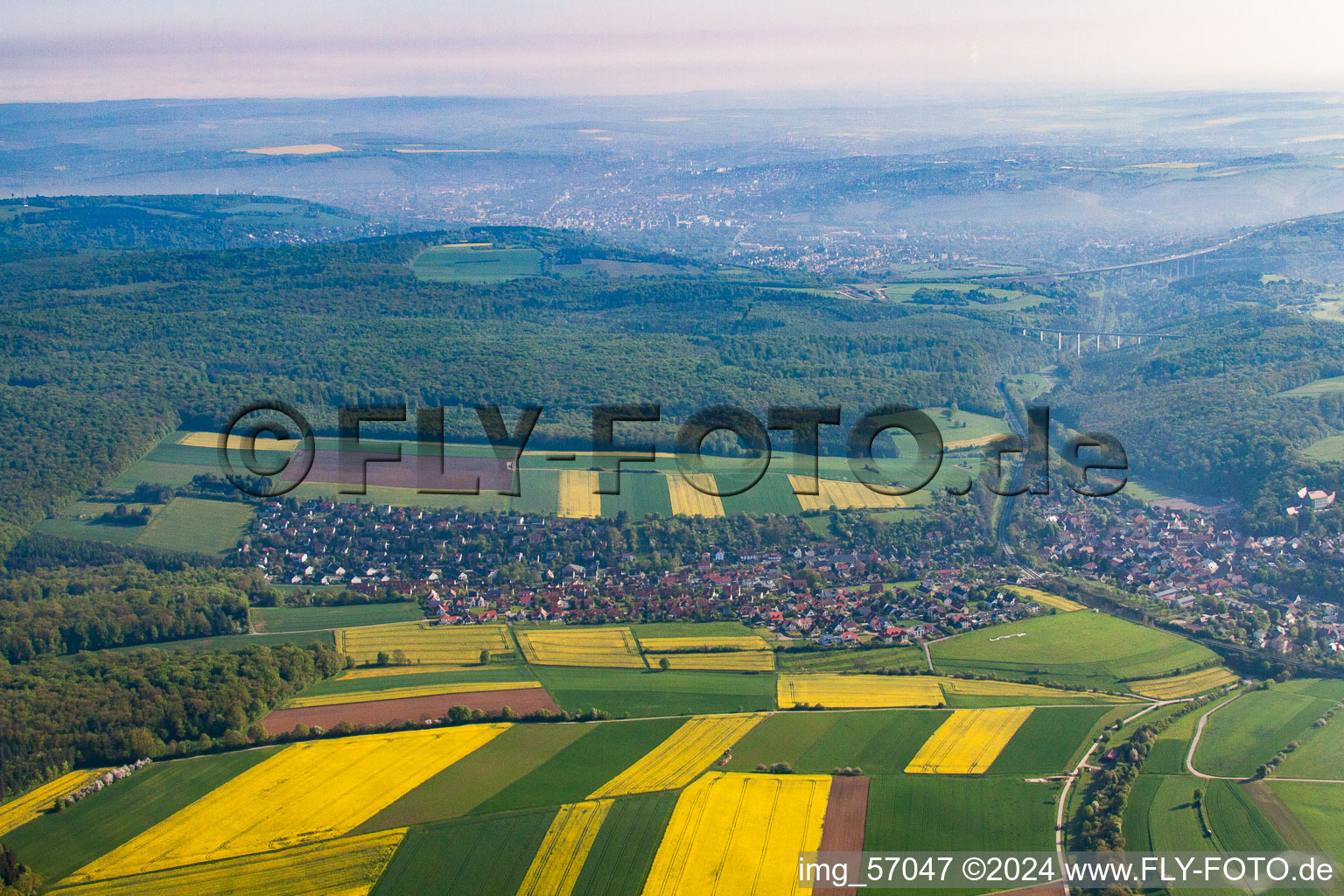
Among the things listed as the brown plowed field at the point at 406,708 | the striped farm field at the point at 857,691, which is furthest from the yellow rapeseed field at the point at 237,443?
the striped farm field at the point at 857,691

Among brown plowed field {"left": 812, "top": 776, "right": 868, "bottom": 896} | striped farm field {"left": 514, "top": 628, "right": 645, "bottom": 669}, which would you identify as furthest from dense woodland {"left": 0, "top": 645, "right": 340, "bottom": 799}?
brown plowed field {"left": 812, "top": 776, "right": 868, "bottom": 896}

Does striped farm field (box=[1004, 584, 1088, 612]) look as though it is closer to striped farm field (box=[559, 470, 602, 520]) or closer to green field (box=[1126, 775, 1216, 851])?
green field (box=[1126, 775, 1216, 851])

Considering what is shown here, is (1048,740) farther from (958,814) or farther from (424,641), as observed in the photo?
(424,641)

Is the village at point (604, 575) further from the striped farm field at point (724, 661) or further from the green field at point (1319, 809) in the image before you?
the green field at point (1319, 809)

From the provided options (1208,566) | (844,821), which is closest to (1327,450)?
(1208,566)

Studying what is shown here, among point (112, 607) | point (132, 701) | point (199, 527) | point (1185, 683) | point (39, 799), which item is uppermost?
point (199, 527)

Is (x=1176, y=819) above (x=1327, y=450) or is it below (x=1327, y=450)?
below

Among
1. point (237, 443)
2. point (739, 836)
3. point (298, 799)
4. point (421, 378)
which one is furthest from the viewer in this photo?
point (421, 378)
